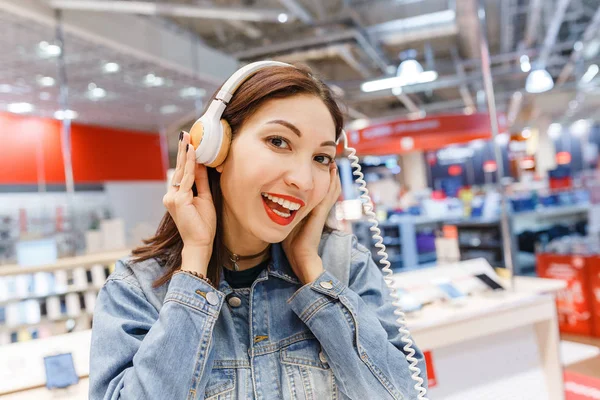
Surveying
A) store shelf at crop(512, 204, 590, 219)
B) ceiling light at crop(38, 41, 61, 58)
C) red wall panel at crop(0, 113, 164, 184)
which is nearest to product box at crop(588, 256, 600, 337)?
store shelf at crop(512, 204, 590, 219)

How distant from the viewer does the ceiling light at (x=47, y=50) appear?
5049mm

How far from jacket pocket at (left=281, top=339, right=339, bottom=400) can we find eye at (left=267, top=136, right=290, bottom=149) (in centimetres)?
44

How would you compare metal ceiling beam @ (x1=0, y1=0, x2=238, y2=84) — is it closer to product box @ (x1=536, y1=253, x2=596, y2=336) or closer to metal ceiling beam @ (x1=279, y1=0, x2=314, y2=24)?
metal ceiling beam @ (x1=279, y1=0, x2=314, y2=24)

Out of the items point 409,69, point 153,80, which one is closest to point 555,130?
point 409,69

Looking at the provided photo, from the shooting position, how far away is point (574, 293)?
4578 millimetres

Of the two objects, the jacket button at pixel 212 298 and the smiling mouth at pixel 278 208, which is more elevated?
the smiling mouth at pixel 278 208

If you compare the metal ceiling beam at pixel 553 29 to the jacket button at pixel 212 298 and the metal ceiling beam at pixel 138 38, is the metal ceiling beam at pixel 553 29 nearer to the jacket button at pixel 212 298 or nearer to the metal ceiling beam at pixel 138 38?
the metal ceiling beam at pixel 138 38

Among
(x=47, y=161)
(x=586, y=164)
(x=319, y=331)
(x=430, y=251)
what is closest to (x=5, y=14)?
(x=47, y=161)

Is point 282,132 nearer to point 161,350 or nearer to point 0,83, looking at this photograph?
point 161,350

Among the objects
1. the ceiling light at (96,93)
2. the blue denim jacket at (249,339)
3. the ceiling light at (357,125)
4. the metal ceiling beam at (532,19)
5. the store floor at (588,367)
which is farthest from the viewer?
the ceiling light at (357,125)

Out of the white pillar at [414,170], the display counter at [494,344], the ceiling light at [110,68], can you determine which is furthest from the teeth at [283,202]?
the white pillar at [414,170]

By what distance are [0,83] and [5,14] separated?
80.9 inches

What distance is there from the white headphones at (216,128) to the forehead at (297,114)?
7cm

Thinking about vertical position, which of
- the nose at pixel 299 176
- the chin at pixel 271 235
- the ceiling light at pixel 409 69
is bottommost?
the chin at pixel 271 235
